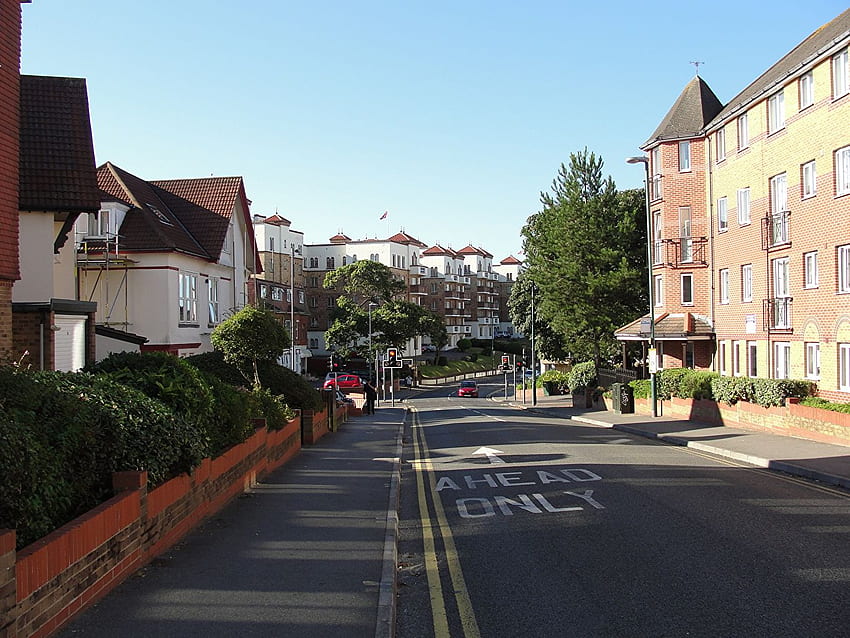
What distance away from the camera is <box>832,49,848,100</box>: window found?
25048 mm

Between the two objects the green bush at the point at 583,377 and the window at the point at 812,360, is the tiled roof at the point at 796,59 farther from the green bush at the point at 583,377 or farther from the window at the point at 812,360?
the green bush at the point at 583,377

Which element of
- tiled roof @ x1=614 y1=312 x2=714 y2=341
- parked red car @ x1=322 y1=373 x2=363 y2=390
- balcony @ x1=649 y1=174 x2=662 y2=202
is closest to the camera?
tiled roof @ x1=614 y1=312 x2=714 y2=341

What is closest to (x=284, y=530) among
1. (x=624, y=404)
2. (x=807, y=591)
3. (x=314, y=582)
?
(x=314, y=582)

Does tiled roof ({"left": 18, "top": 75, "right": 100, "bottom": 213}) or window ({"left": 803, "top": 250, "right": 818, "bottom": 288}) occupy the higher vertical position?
tiled roof ({"left": 18, "top": 75, "right": 100, "bottom": 213})

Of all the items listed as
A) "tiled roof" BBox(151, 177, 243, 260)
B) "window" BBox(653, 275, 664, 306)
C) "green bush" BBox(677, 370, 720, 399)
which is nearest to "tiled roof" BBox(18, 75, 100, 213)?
"tiled roof" BBox(151, 177, 243, 260)

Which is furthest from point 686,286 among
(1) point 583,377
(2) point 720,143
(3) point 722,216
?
(1) point 583,377

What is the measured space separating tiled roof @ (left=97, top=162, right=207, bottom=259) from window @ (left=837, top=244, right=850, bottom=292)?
68.4 ft

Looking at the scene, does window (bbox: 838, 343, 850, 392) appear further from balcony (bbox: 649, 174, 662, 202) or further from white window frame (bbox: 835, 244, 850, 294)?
balcony (bbox: 649, 174, 662, 202)

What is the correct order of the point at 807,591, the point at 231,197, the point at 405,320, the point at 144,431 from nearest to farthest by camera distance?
1. the point at 807,591
2. the point at 144,431
3. the point at 231,197
4. the point at 405,320

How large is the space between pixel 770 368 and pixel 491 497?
19311mm

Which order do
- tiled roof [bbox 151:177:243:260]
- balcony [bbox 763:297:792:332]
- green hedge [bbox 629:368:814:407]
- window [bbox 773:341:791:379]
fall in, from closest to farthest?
1. green hedge [bbox 629:368:814:407]
2. balcony [bbox 763:297:792:332]
3. window [bbox 773:341:791:379]
4. tiled roof [bbox 151:177:243:260]

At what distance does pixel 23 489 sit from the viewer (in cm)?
672

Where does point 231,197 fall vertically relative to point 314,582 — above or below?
above

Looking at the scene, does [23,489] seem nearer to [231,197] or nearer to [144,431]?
[144,431]
